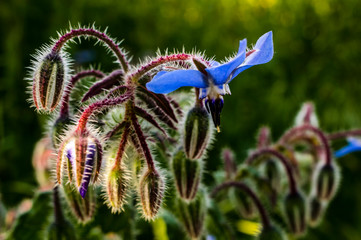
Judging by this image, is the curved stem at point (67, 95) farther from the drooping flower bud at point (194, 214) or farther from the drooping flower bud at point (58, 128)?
the drooping flower bud at point (194, 214)

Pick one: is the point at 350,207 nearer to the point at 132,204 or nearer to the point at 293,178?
the point at 293,178

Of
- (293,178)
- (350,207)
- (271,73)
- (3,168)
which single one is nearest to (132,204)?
(293,178)

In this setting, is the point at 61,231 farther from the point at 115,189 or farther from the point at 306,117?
the point at 306,117

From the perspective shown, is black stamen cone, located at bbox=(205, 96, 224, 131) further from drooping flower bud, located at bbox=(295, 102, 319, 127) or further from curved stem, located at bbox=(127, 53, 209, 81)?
drooping flower bud, located at bbox=(295, 102, 319, 127)

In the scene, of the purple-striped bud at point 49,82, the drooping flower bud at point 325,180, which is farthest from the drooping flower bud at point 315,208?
the purple-striped bud at point 49,82

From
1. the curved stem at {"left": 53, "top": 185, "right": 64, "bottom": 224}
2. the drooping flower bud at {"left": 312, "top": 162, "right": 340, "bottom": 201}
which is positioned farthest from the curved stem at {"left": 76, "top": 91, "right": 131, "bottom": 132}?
the drooping flower bud at {"left": 312, "top": 162, "right": 340, "bottom": 201}
